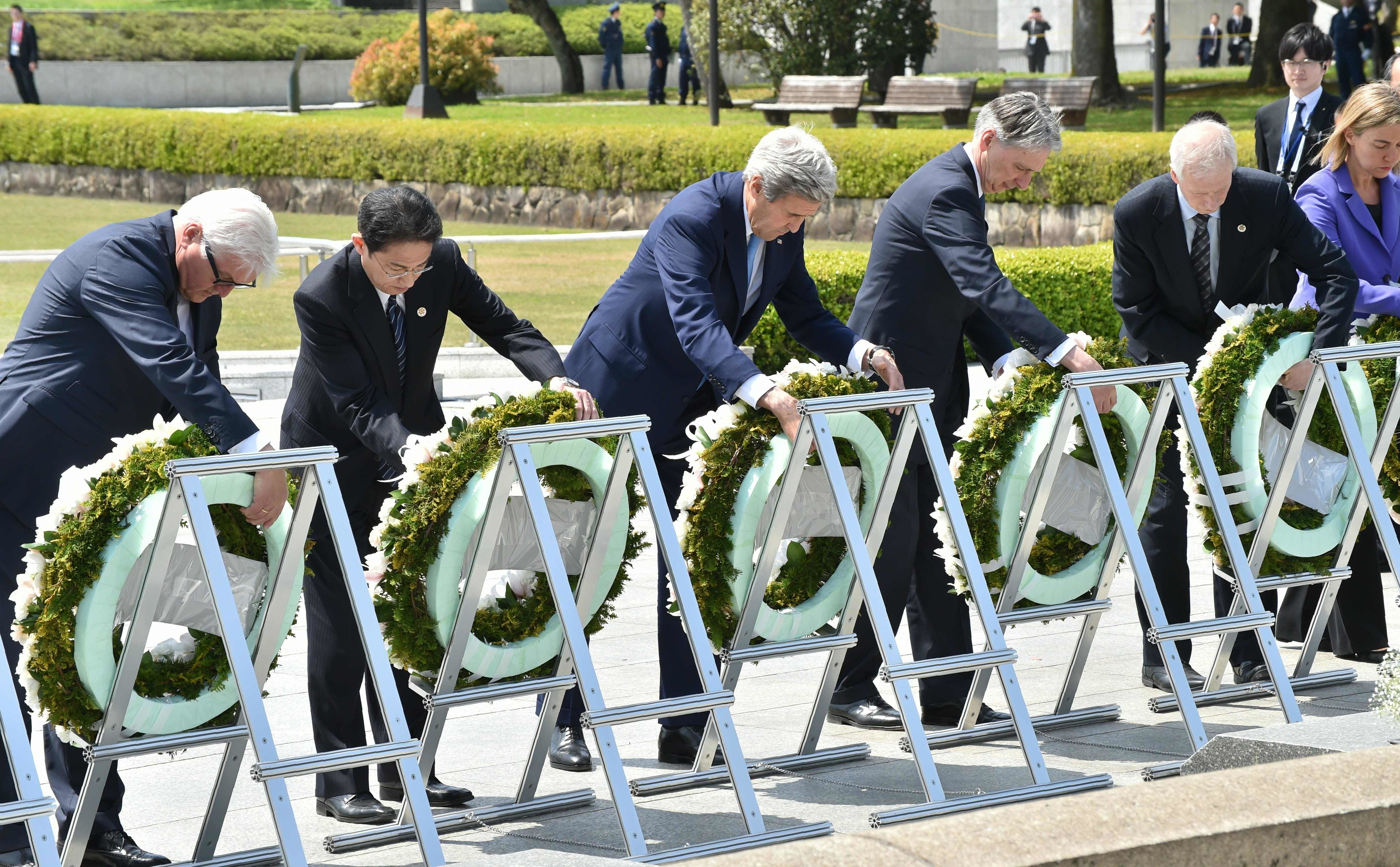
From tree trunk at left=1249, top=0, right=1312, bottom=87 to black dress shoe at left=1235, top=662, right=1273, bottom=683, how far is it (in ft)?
79.3

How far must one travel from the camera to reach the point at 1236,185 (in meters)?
5.77

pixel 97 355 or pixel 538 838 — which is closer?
pixel 97 355

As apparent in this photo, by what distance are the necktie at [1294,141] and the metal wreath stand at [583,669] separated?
209 inches

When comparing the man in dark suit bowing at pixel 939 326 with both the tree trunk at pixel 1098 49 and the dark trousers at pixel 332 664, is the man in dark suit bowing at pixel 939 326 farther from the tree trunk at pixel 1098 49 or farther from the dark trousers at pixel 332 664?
the tree trunk at pixel 1098 49

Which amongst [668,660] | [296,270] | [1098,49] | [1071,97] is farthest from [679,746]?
[1098,49]

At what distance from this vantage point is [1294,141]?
8641mm

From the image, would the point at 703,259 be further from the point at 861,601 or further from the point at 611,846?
the point at 611,846

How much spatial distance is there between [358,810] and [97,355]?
140 centimetres

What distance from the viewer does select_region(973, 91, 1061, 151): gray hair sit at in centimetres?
524

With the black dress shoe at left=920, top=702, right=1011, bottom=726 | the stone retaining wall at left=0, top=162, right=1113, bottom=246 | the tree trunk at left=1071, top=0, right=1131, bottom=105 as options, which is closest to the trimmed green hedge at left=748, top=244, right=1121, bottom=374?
the stone retaining wall at left=0, top=162, right=1113, bottom=246

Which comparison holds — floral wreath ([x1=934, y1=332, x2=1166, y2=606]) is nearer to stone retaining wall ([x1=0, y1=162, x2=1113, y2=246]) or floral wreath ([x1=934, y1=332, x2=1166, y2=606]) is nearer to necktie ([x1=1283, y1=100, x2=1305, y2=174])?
necktie ([x1=1283, y1=100, x2=1305, y2=174])

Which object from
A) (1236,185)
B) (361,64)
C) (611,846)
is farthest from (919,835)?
(361,64)

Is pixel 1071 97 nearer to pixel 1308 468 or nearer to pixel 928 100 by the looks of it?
pixel 928 100

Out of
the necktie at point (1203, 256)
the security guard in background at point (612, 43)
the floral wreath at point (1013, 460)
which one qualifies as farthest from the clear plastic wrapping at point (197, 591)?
the security guard in background at point (612, 43)
